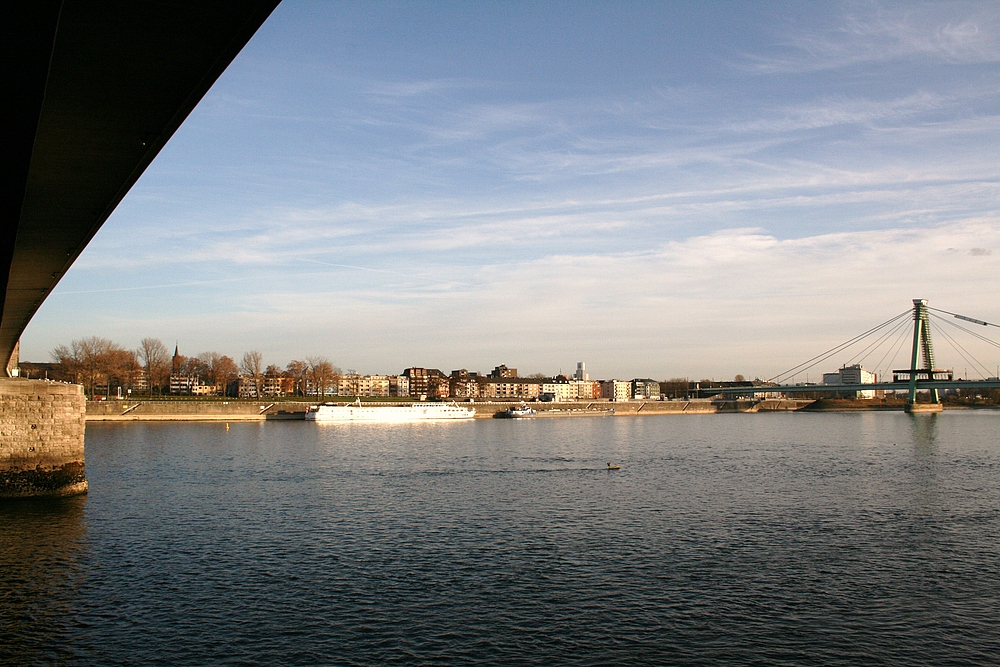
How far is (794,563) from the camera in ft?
65.1

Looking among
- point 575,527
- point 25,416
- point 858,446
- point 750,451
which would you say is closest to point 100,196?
point 575,527

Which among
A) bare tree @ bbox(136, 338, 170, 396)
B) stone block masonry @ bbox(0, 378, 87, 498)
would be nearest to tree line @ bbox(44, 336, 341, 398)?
bare tree @ bbox(136, 338, 170, 396)

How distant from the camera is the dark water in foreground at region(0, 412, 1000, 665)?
1421 centimetres

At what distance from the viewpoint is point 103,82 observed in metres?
8.39

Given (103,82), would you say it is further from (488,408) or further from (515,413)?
(488,408)

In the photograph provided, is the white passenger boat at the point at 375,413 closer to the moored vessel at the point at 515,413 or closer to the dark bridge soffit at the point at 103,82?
the moored vessel at the point at 515,413

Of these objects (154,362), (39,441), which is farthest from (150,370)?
(39,441)

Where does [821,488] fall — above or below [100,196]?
below

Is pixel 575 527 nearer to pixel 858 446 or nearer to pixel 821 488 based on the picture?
pixel 821 488

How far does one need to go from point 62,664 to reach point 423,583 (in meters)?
7.60

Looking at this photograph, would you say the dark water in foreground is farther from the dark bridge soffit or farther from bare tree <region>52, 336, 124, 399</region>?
bare tree <region>52, 336, 124, 399</region>

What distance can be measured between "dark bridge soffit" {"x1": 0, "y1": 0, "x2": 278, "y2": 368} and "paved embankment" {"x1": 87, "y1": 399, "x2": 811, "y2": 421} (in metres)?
84.7

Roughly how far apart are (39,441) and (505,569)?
22984 millimetres

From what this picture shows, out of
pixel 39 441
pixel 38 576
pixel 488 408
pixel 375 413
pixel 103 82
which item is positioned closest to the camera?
pixel 103 82
